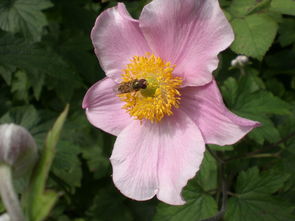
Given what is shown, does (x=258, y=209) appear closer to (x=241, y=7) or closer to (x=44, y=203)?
(x=241, y=7)

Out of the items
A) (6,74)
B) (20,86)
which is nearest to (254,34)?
(6,74)

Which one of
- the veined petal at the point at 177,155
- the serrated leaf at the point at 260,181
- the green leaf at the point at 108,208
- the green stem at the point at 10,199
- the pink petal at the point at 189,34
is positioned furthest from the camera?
the green leaf at the point at 108,208

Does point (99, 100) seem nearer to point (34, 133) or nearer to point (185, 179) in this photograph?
point (185, 179)

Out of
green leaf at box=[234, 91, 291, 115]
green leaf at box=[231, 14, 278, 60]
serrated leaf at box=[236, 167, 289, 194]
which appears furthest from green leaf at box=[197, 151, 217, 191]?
green leaf at box=[231, 14, 278, 60]

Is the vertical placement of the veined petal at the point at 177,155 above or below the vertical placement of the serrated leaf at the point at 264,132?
above

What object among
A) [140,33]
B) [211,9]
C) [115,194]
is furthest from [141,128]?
[115,194]

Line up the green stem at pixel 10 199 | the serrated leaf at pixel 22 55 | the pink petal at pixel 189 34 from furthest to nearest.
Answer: the serrated leaf at pixel 22 55
the pink petal at pixel 189 34
the green stem at pixel 10 199

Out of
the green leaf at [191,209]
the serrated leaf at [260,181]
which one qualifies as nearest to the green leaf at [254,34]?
the serrated leaf at [260,181]

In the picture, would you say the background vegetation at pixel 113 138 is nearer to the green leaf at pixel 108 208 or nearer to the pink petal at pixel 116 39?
the green leaf at pixel 108 208

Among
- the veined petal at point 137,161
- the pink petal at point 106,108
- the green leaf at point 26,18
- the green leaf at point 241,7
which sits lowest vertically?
the veined petal at point 137,161
